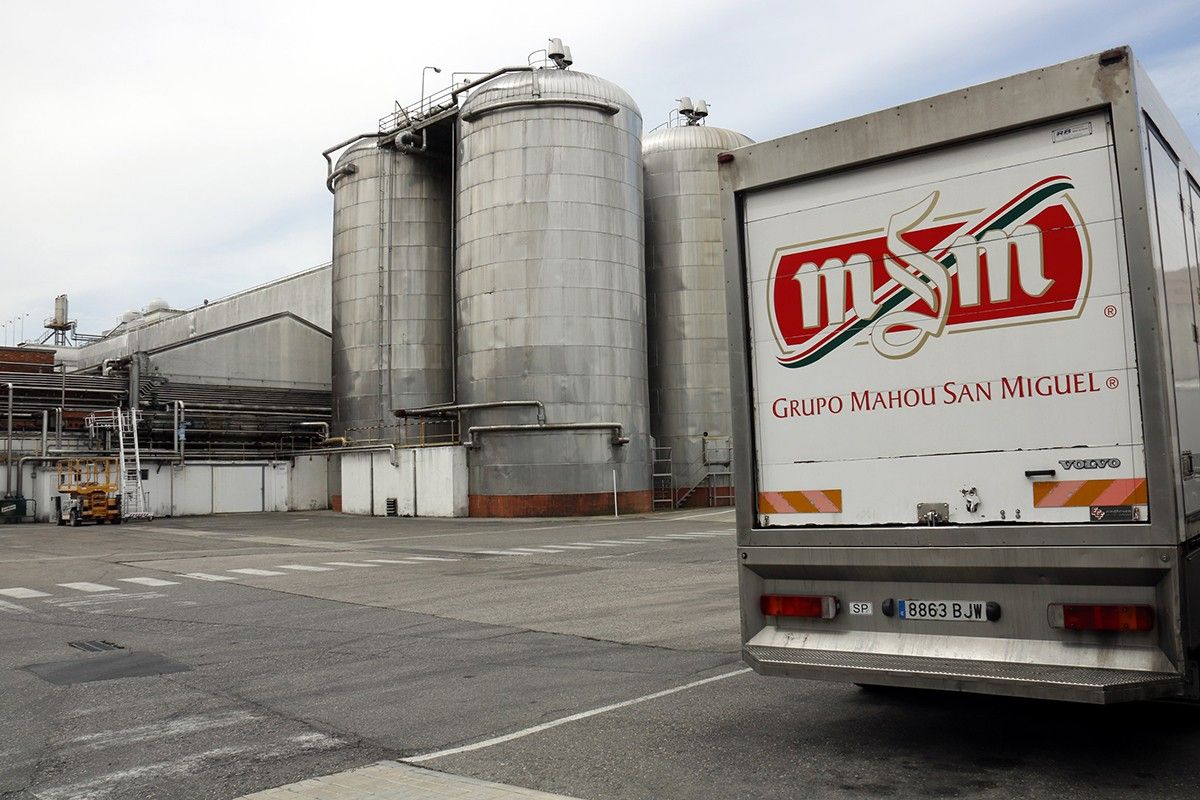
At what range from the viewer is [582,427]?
39.9 metres

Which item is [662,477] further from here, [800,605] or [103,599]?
[800,605]

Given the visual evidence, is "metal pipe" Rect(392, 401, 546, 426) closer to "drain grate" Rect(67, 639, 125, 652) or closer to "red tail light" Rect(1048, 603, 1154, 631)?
"drain grate" Rect(67, 639, 125, 652)

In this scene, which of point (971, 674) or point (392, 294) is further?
point (392, 294)

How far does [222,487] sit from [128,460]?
4669mm

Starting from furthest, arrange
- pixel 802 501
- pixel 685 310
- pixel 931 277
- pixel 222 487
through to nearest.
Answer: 1. pixel 222 487
2. pixel 685 310
3. pixel 802 501
4. pixel 931 277

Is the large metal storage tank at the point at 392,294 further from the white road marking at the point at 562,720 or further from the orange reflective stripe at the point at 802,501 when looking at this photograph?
the orange reflective stripe at the point at 802,501

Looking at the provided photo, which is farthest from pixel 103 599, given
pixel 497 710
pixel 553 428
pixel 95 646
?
pixel 553 428

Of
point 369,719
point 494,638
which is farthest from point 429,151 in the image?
point 369,719

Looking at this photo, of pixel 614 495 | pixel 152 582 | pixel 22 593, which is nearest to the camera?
pixel 22 593

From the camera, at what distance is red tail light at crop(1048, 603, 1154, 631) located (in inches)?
207

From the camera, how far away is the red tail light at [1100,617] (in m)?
5.27

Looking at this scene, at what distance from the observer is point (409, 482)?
42875 mm

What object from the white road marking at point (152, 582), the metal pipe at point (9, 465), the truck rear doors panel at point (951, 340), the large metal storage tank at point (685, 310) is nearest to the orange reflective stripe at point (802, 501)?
the truck rear doors panel at point (951, 340)

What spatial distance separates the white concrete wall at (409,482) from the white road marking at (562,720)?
32810mm
